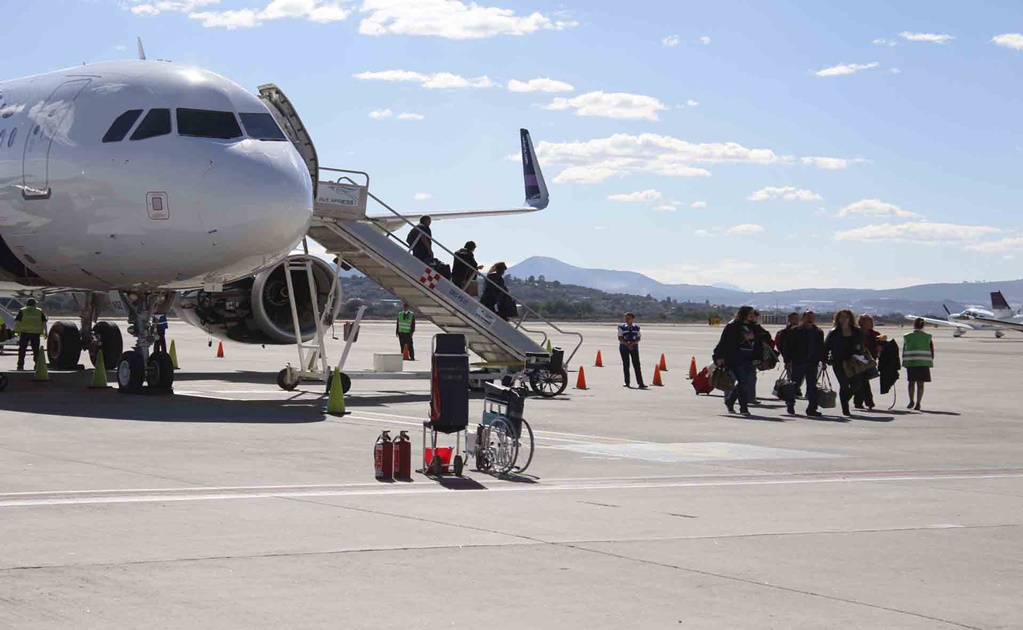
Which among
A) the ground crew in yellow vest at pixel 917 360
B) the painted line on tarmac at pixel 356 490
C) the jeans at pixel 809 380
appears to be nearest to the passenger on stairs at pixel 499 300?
the jeans at pixel 809 380

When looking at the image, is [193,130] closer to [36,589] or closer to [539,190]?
[36,589]

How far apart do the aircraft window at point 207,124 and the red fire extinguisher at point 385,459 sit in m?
8.26

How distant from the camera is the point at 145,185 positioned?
18875mm

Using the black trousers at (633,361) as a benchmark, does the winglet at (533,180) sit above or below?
above

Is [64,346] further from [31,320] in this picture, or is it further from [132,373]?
[132,373]

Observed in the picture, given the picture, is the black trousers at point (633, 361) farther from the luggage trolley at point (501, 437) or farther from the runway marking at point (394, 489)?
the luggage trolley at point (501, 437)

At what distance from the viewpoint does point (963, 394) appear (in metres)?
28.1

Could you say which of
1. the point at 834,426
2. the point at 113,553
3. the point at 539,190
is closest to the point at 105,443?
the point at 113,553

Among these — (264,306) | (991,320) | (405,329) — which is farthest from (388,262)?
(991,320)

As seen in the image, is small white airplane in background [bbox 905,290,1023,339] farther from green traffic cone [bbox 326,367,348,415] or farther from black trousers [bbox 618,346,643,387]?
green traffic cone [bbox 326,367,348,415]

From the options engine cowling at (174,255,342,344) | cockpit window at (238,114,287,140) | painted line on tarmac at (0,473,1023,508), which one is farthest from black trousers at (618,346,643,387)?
painted line on tarmac at (0,473,1023,508)

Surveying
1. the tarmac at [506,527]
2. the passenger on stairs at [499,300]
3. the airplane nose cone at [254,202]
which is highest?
the airplane nose cone at [254,202]

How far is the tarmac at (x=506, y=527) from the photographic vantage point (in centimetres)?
721

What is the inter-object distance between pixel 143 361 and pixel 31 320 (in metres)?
8.61
